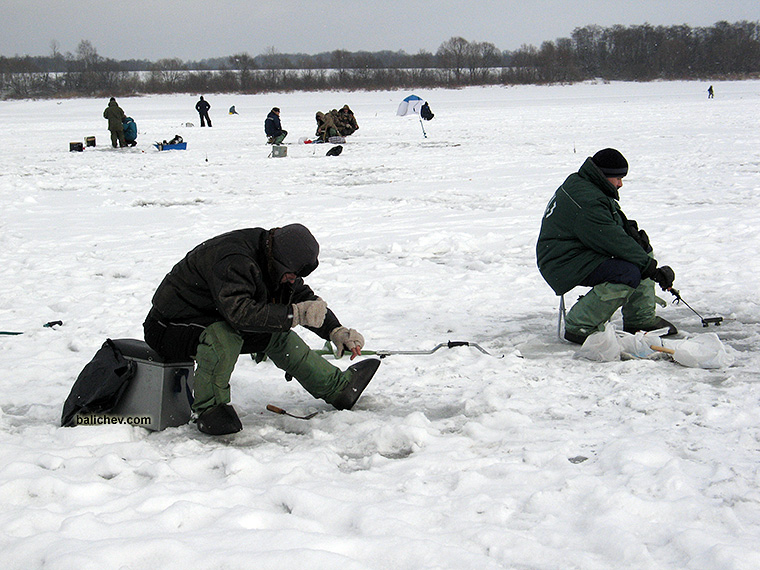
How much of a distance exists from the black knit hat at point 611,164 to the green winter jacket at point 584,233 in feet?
0.13

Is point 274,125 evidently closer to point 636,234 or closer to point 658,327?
point 636,234

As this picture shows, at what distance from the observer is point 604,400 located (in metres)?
3.78

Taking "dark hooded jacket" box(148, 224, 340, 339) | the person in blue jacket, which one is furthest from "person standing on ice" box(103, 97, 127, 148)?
"dark hooded jacket" box(148, 224, 340, 339)

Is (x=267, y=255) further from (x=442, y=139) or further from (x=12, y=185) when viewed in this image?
(x=442, y=139)

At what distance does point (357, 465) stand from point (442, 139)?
739 inches

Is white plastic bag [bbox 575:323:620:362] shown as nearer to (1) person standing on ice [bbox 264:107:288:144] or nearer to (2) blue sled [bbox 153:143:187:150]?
(1) person standing on ice [bbox 264:107:288:144]

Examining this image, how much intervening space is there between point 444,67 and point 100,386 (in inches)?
3654

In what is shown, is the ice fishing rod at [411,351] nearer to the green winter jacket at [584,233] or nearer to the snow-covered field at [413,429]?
the snow-covered field at [413,429]

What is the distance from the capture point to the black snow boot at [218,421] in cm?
349

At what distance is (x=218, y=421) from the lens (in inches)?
138

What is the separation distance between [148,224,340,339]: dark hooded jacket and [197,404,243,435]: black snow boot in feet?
1.32

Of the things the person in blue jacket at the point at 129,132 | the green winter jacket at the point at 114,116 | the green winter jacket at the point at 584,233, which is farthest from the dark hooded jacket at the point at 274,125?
the green winter jacket at the point at 584,233

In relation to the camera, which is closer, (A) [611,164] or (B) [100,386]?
(B) [100,386]

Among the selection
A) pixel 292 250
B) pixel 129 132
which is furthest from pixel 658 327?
pixel 129 132
